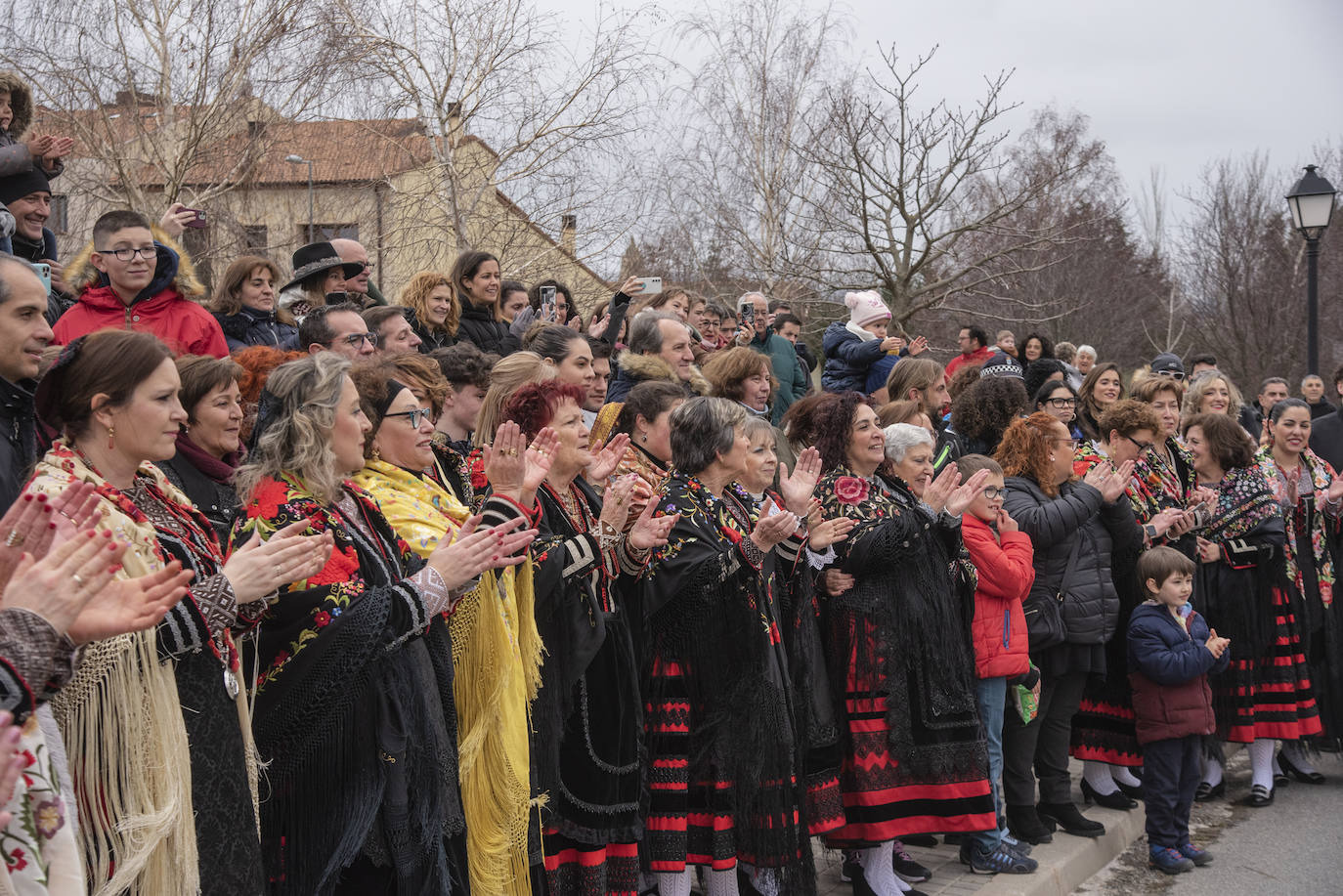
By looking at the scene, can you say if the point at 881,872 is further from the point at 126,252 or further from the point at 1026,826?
the point at 126,252

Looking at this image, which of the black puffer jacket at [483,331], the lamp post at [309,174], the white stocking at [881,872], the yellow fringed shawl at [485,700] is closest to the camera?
the yellow fringed shawl at [485,700]

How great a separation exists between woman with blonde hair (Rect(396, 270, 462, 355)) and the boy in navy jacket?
4.21 meters

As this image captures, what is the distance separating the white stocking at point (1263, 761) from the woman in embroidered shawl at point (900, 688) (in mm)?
3173

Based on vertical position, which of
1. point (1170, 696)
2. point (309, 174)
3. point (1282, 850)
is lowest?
point (1282, 850)

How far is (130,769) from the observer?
9.83 ft

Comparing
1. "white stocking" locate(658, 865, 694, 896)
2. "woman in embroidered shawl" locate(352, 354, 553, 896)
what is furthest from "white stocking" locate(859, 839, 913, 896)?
"woman in embroidered shawl" locate(352, 354, 553, 896)

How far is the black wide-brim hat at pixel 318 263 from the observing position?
6.80 m

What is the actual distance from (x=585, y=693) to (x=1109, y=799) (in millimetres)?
3991

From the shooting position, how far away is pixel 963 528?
20.3ft

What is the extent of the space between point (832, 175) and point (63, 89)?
1054 centimetres

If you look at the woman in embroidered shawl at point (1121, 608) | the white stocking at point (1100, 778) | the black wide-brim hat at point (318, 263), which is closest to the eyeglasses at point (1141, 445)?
the woman in embroidered shawl at point (1121, 608)

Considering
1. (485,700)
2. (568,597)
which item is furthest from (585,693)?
(485,700)

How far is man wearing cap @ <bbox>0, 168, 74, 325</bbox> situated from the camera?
607 cm

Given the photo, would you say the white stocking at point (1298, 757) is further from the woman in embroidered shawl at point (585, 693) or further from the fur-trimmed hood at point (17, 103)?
the fur-trimmed hood at point (17, 103)
